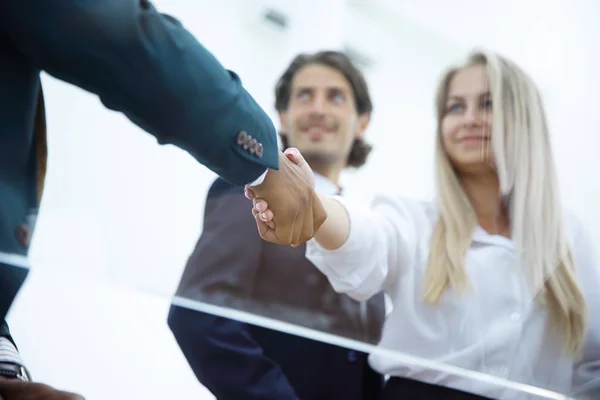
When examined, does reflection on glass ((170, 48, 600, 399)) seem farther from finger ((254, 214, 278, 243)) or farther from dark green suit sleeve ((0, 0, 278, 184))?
dark green suit sleeve ((0, 0, 278, 184))

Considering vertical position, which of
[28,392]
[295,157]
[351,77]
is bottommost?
[28,392]

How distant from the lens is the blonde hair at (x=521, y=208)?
886 millimetres

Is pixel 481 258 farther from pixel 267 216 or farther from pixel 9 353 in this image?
pixel 9 353

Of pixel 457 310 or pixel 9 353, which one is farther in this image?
pixel 457 310

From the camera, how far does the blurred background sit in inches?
27.2

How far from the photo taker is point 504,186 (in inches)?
36.4

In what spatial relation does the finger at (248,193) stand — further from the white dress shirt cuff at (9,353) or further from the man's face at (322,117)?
the white dress shirt cuff at (9,353)

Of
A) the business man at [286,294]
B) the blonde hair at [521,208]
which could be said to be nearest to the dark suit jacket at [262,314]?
the business man at [286,294]

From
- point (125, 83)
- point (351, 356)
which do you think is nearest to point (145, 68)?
point (125, 83)

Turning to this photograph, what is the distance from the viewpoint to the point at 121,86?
531 mm

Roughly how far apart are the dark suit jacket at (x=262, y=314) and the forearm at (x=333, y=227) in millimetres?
30

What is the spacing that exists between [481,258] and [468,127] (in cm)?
18

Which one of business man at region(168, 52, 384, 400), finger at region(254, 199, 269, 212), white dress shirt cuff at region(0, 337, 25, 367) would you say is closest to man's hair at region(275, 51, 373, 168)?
business man at region(168, 52, 384, 400)

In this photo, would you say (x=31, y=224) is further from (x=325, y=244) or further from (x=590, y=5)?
(x=590, y=5)
